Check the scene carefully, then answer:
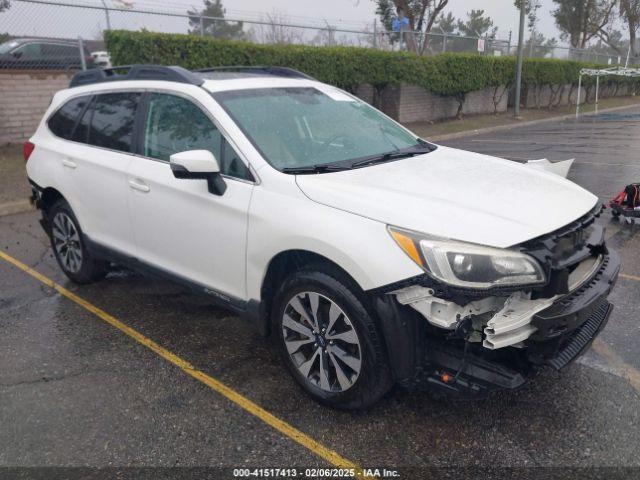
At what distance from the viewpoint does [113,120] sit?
13.9ft

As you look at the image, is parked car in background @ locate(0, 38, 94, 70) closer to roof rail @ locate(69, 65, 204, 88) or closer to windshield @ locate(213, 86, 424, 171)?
roof rail @ locate(69, 65, 204, 88)

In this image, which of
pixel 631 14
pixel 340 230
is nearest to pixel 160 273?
pixel 340 230

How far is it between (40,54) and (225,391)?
10.9 meters

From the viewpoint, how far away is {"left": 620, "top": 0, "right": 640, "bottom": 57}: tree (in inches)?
1773

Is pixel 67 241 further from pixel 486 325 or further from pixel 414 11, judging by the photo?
pixel 414 11

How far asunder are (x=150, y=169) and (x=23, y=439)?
1792 mm

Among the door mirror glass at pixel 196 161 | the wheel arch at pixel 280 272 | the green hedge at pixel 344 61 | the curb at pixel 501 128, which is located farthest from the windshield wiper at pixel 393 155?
the curb at pixel 501 128

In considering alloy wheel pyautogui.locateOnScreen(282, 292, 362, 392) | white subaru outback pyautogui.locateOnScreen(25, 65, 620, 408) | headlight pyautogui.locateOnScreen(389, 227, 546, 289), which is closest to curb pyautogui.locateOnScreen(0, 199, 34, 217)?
white subaru outback pyautogui.locateOnScreen(25, 65, 620, 408)

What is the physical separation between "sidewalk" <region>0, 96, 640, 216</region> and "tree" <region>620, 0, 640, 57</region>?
1501 cm

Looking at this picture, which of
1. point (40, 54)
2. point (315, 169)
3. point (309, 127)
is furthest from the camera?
point (40, 54)

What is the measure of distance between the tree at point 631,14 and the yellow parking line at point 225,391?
166 feet

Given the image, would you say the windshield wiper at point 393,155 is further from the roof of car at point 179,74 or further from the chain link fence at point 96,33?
the chain link fence at point 96,33

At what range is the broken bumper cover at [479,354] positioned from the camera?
254cm

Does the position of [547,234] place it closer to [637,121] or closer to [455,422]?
[455,422]
